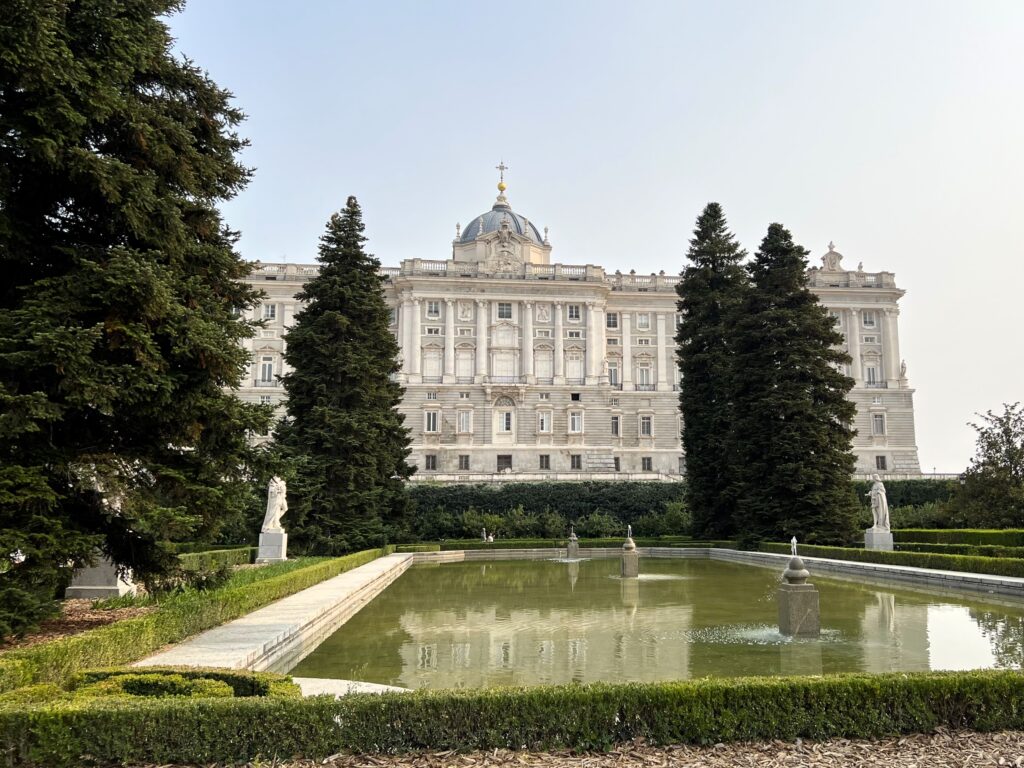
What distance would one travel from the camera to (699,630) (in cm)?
1095

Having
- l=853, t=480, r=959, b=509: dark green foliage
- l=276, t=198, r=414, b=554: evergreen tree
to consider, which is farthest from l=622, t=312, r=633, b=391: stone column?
l=276, t=198, r=414, b=554: evergreen tree

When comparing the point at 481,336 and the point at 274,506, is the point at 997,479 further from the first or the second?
the point at 481,336

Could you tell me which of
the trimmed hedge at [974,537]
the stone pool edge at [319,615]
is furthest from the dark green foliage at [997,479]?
the stone pool edge at [319,615]

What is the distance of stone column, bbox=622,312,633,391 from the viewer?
62156mm

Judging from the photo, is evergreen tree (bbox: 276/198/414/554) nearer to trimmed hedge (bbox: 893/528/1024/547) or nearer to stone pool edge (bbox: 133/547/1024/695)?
stone pool edge (bbox: 133/547/1024/695)

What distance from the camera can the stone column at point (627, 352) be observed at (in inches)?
2447

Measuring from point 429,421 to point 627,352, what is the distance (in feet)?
55.7

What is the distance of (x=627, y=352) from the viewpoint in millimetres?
62781

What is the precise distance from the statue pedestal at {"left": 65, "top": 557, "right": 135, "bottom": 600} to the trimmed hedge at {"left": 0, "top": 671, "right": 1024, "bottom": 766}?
7.08m

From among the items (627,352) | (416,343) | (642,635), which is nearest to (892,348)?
(627,352)

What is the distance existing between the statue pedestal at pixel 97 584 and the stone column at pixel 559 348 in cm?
4777

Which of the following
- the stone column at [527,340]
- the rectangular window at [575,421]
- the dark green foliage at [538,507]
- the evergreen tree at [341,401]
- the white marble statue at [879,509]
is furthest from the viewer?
the stone column at [527,340]

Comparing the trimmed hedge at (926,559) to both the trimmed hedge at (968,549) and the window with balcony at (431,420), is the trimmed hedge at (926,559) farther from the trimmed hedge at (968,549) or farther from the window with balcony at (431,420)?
the window with balcony at (431,420)

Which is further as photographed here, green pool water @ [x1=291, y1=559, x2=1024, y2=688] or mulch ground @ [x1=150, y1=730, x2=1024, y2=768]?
green pool water @ [x1=291, y1=559, x2=1024, y2=688]
